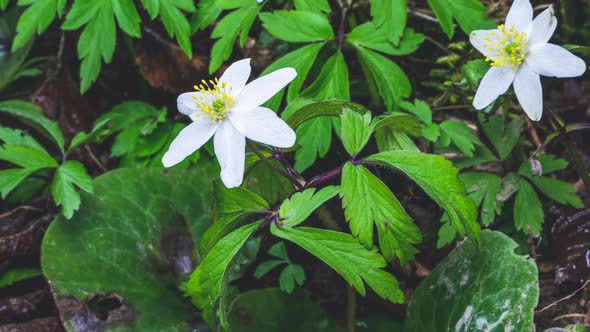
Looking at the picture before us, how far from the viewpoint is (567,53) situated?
6.65ft

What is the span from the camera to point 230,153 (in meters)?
1.85

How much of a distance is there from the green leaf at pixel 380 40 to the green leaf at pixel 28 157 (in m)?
1.49

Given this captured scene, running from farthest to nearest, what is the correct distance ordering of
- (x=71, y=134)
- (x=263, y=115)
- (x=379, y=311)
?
(x=71, y=134)
(x=379, y=311)
(x=263, y=115)

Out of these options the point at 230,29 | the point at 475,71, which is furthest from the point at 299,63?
the point at 475,71

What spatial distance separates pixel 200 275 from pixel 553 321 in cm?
156

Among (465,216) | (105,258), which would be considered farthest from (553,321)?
(105,258)

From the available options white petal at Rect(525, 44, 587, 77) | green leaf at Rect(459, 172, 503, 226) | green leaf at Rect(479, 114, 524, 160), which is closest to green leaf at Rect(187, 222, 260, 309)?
green leaf at Rect(459, 172, 503, 226)

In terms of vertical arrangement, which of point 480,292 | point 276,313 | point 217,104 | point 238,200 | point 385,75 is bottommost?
point 276,313

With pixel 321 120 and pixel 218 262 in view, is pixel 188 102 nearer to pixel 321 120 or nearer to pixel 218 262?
pixel 218 262

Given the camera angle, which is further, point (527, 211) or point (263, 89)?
point (527, 211)

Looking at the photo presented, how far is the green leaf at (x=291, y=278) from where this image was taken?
2.53m

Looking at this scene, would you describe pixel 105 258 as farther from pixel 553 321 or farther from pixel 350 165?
pixel 553 321

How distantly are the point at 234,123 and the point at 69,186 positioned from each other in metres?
1.05

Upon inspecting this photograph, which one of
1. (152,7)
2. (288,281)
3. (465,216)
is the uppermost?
(152,7)
